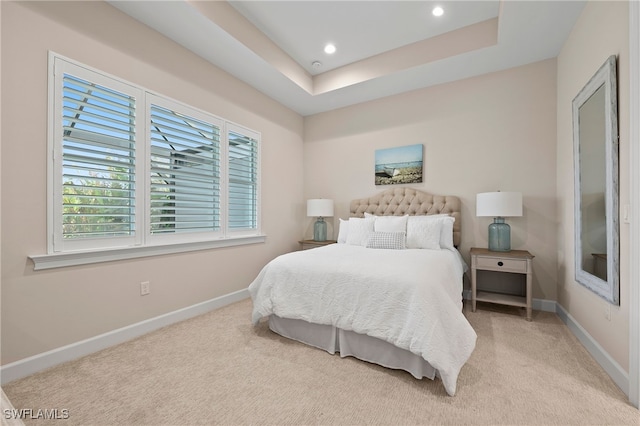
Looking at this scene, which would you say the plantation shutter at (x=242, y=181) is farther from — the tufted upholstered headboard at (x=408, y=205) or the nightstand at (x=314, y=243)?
the tufted upholstered headboard at (x=408, y=205)

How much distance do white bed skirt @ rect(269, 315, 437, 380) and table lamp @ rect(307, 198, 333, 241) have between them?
79.6 inches

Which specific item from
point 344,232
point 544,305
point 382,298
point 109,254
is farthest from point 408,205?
point 109,254

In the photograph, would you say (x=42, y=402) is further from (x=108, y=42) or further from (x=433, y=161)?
(x=433, y=161)

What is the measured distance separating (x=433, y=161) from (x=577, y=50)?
1.69 m

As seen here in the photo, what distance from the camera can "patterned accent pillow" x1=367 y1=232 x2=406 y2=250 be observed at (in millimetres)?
3118

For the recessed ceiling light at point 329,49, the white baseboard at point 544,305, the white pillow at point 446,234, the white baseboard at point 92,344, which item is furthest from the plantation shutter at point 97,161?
the white baseboard at point 544,305

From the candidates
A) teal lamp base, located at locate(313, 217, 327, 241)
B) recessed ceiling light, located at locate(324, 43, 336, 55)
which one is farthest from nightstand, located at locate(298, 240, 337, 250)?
recessed ceiling light, located at locate(324, 43, 336, 55)

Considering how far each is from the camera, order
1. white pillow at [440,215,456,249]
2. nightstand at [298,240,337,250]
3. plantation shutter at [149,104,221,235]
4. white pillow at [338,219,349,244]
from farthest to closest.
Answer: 1. nightstand at [298,240,337,250]
2. white pillow at [338,219,349,244]
3. white pillow at [440,215,456,249]
4. plantation shutter at [149,104,221,235]

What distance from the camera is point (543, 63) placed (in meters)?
3.20

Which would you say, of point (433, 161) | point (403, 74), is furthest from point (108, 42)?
point (433, 161)

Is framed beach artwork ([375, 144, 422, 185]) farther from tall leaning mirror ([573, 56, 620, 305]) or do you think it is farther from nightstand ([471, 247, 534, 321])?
tall leaning mirror ([573, 56, 620, 305])

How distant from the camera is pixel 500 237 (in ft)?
10.4

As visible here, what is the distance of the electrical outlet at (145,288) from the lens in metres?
2.57

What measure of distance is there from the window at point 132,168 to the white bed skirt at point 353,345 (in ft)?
4.86
